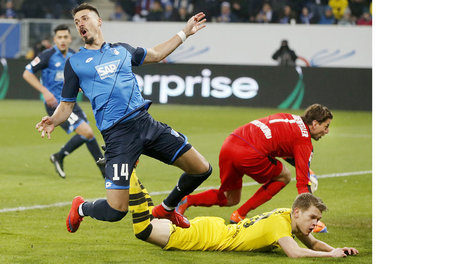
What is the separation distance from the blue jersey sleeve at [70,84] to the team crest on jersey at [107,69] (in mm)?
196

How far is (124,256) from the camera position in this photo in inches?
234

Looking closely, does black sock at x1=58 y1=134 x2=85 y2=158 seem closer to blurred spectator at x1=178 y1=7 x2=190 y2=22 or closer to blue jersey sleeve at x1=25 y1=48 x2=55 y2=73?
blue jersey sleeve at x1=25 y1=48 x2=55 y2=73

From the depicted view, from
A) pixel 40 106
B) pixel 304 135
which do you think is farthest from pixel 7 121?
pixel 304 135

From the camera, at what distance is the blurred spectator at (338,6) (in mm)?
24656

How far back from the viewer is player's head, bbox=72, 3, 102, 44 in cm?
585

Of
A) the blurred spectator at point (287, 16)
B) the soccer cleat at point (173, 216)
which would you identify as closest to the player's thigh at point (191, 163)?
the soccer cleat at point (173, 216)

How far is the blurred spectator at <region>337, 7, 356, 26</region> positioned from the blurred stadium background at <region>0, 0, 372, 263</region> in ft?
0.15

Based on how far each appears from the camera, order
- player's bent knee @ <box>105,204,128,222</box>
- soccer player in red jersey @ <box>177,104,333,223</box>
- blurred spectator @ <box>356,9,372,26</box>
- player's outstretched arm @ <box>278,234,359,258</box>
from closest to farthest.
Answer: player's outstretched arm @ <box>278,234,359,258</box>
player's bent knee @ <box>105,204,128,222</box>
soccer player in red jersey @ <box>177,104,333,223</box>
blurred spectator @ <box>356,9,372,26</box>

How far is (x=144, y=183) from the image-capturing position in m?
10.3

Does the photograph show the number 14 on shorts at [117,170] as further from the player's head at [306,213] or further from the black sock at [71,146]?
the black sock at [71,146]

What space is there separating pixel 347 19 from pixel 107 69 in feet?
63.3

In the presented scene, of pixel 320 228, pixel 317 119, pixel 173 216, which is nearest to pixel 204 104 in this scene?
pixel 320 228

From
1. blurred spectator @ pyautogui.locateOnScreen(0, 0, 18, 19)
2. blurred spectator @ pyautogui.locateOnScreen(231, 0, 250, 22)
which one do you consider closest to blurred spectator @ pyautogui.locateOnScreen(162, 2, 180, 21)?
blurred spectator @ pyautogui.locateOnScreen(231, 0, 250, 22)
